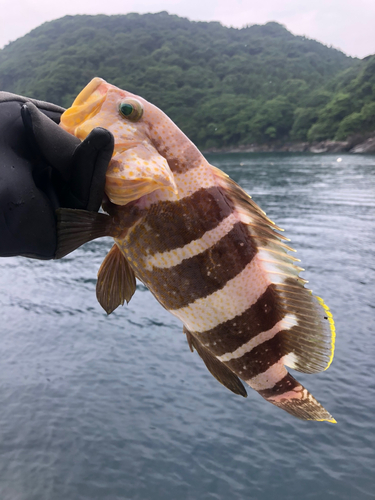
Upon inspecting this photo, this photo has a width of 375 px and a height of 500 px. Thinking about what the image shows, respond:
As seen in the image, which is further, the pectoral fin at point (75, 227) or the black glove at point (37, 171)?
the pectoral fin at point (75, 227)

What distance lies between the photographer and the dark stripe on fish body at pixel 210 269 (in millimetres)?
2020

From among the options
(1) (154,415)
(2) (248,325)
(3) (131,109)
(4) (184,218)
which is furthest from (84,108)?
(1) (154,415)

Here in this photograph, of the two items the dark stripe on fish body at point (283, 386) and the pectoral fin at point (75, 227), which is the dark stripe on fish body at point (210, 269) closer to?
the pectoral fin at point (75, 227)

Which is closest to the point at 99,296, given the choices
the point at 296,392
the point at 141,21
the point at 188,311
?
the point at 188,311

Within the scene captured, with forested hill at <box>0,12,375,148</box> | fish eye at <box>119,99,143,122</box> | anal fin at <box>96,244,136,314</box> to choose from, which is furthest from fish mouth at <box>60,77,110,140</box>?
forested hill at <box>0,12,375,148</box>

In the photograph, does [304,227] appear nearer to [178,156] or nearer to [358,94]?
[178,156]

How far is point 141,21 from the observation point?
143500 mm

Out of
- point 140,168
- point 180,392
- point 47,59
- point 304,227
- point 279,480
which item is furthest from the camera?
point 47,59

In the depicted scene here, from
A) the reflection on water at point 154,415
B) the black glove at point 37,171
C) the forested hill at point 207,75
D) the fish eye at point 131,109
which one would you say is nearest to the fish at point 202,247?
the fish eye at point 131,109

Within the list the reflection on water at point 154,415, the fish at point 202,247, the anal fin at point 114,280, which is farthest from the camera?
the reflection on water at point 154,415

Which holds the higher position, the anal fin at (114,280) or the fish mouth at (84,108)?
the fish mouth at (84,108)

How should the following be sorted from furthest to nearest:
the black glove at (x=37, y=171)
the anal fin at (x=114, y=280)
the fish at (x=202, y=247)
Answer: the anal fin at (x=114, y=280)
the fish at (x=202, y=247)
the black glove at (x=37, y=171)

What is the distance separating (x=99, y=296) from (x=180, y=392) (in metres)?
8.34

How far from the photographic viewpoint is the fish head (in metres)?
1.93
